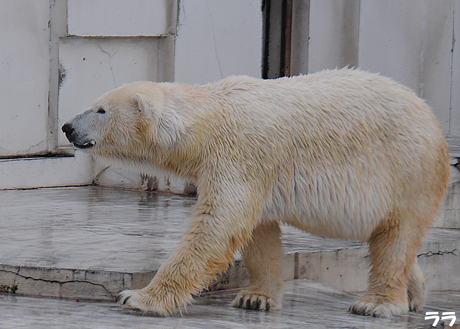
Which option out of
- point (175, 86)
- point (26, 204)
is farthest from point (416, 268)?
point (26, 204)

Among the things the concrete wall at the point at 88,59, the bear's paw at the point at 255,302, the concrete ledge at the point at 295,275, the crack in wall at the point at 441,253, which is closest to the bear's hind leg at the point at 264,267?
the bear's paw at the point at 255,302

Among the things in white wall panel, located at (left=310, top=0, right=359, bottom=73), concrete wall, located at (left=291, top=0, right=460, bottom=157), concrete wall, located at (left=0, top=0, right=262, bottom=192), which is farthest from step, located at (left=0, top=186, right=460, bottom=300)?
white wall panel, located at (left=310, top=0, right=359, bottom=73)

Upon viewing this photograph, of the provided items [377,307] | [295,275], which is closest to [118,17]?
[295,275]

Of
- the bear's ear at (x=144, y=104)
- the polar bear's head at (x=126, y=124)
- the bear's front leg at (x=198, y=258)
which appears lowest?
the bear's front leg at (x=198, y=258)

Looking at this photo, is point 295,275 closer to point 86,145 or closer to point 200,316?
point 200,316

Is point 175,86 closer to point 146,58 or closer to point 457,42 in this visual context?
point 146,58

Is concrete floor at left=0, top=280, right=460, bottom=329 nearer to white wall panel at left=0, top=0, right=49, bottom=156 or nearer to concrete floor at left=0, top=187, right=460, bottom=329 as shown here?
concrete floor at left=0, top=187, right=460, bottom=329

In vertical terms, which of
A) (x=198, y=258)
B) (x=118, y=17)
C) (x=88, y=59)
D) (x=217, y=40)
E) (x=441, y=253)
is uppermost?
(x=118, y=17)

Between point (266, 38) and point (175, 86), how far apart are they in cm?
341

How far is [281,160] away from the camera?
10.5ft

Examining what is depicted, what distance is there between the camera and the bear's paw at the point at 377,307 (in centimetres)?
330

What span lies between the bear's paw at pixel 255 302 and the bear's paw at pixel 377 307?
13.8 inches

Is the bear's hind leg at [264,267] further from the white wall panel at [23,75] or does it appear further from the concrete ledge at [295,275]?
the white wall panel at [23,75]

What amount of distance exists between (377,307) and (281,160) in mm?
786
